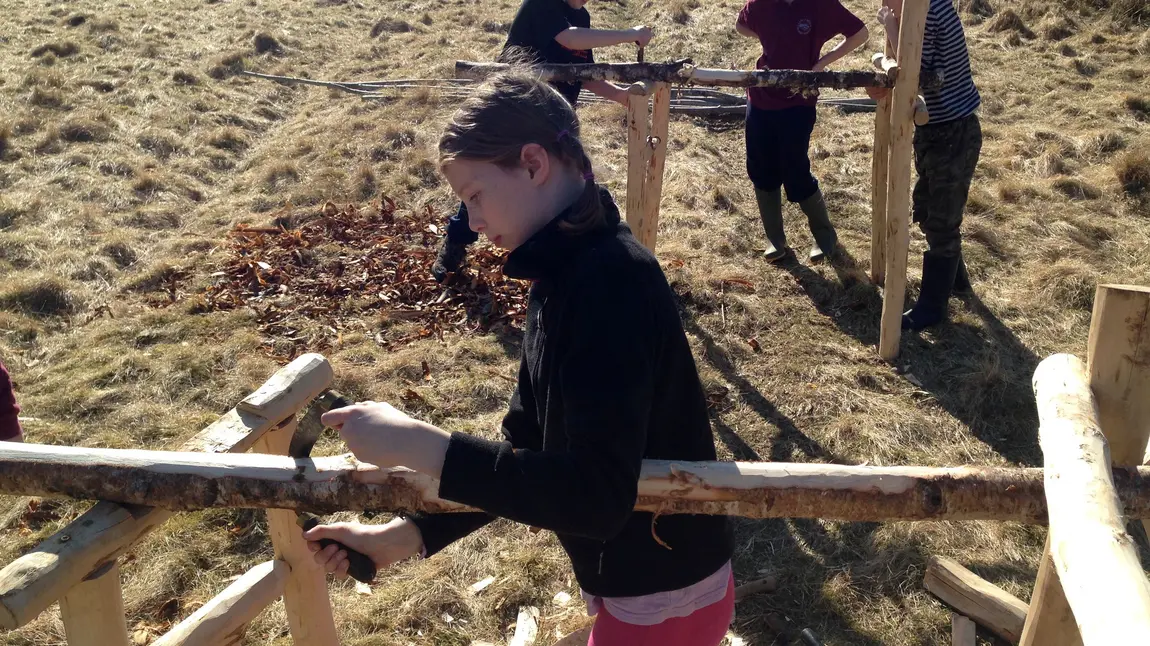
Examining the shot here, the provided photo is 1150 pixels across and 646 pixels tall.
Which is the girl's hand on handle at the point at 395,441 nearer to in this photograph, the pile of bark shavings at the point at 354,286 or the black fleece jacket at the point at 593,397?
the black fleece jacket at the point at 593,397

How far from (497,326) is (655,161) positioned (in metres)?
1.80

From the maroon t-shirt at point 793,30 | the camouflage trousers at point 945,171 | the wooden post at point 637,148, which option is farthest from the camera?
the maroon t-shirt at point 793,30

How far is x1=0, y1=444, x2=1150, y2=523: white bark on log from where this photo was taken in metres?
1.65

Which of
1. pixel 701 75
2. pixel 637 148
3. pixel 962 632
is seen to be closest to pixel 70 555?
pixel 962 632

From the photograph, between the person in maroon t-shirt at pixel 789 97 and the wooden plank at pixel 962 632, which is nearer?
the wooden plank at pixel 962 632

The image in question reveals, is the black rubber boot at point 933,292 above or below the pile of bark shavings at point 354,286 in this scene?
above

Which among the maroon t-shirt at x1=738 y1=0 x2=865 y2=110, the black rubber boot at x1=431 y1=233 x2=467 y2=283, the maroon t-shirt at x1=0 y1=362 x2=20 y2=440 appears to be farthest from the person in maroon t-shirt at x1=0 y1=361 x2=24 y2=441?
the maroon t-shirt at x1=738 y1=0 x2=865 y2=110

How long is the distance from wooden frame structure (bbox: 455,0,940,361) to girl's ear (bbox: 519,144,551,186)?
8.35ft

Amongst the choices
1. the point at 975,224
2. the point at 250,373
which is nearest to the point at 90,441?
the point at 250,373

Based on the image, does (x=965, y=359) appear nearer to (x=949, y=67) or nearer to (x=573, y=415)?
(x=949, y=67)

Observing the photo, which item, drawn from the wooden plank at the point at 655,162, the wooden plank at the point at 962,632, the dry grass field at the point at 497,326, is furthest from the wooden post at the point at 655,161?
the wooden plank at the point at 962,632

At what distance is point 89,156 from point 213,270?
317 cm

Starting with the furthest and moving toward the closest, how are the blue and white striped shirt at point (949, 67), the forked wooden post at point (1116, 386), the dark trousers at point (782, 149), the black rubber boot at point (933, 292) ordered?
the dark trousers at point (782, 149) < the black rubber boot at point (933, 292) < the blue and white striped shirt at point (949, 67) < the forked wooden post at point (1116, 386)

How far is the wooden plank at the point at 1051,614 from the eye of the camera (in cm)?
185
